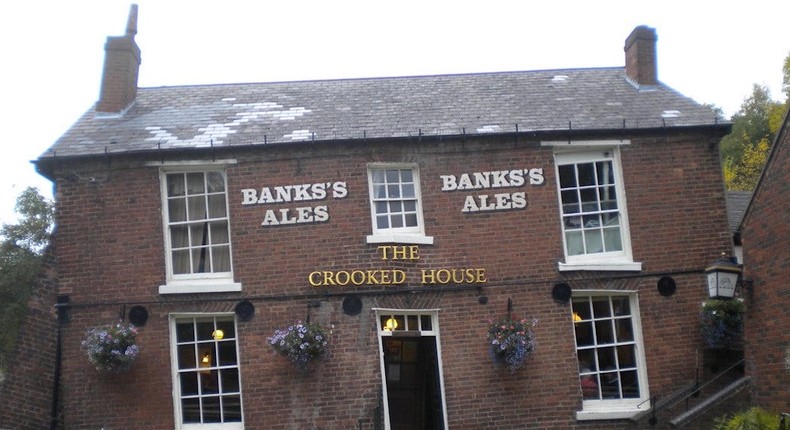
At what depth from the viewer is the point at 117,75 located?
50.3 feet

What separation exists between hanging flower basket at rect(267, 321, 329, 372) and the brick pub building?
292 millimetres

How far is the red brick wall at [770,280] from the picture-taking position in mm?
10375

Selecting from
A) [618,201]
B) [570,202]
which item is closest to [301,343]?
[570,202]

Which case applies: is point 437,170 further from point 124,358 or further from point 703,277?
point 124,358

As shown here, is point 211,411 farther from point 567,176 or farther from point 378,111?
point 567,176

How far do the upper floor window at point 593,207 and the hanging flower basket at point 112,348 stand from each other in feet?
23.8

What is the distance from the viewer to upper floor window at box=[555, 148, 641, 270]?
45.7 ft

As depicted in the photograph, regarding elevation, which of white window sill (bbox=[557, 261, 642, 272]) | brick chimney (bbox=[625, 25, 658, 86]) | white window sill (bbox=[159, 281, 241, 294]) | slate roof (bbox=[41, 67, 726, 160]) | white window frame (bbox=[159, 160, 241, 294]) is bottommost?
white window sill (bbox=[557, 261, 642, 272])

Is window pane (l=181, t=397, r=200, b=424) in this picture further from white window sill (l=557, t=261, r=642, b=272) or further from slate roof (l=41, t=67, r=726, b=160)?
white window sill (l=557, t=261, r=642, b=272)

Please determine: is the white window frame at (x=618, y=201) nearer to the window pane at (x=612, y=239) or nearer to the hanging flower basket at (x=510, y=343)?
the window pane at (x=612, y=239)

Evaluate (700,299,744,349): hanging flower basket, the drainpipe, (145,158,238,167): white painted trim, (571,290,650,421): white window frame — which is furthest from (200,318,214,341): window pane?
(700,299,744,349): hanging flower basket

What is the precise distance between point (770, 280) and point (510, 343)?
3.96 metres

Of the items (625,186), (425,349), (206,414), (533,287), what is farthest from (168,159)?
(625,186)

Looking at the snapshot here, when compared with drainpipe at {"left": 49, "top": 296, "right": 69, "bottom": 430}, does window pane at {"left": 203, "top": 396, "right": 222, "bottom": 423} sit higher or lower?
lower
